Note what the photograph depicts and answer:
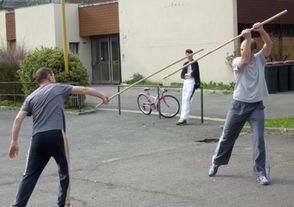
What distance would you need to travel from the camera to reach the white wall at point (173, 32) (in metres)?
24.5

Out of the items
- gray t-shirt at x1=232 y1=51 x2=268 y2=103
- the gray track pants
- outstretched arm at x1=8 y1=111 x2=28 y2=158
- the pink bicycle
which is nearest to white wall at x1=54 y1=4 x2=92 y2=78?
the pink bicycle

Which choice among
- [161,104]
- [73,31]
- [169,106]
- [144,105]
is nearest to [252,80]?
[169,106]

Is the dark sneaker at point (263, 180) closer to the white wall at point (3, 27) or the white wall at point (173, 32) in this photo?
the white wall at point (173, 32)

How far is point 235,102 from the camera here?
8.02 m

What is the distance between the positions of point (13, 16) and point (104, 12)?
6.88 m

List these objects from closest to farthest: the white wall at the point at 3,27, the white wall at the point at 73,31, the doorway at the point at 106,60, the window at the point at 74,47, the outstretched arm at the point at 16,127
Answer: the outstretched arm at the point at 16,127 < the doorway at the point at 106,60 < the white wall at the point at 73,31 < the window at the point at 74,47 < the white wall at the point at 3,27

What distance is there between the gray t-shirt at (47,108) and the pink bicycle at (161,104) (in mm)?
9239

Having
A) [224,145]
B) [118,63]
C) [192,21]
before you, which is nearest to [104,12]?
[118,63]

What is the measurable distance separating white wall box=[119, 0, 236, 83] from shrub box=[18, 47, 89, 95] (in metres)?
7.61

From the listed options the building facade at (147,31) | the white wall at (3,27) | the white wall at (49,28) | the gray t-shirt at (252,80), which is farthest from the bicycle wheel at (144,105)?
the white wall at (3,27)

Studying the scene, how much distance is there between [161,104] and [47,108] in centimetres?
974

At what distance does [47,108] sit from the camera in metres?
6.57

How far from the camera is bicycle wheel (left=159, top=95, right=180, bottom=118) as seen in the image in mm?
15773

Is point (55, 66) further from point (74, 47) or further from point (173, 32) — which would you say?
point (74, 47)
